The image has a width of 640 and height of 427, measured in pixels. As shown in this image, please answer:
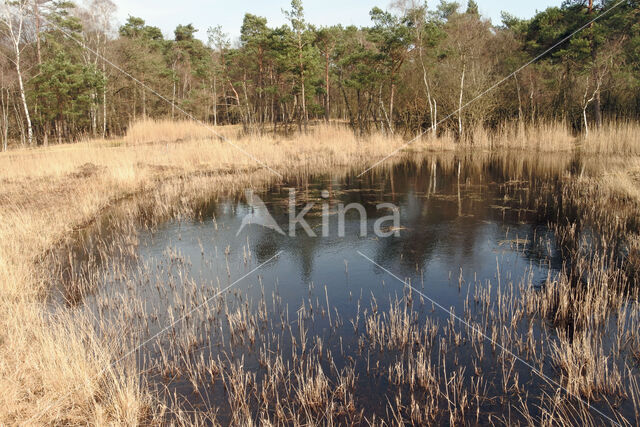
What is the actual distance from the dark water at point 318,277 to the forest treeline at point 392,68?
1291cm

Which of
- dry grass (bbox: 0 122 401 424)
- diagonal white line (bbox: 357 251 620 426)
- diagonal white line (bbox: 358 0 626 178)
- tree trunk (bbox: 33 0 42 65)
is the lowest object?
diagonal white line (bbox: 357 251 620 426)

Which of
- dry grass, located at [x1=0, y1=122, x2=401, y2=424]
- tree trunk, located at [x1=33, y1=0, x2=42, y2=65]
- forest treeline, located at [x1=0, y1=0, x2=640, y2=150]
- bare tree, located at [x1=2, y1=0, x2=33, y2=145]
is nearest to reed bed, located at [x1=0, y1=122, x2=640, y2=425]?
dry grass, located at [x1=0, y1=122, x2=401, y2=424]

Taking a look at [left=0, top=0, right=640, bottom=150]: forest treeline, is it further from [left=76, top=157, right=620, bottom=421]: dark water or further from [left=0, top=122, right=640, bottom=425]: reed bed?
[left=0, top=122, right=640, bottom=425]: reed bed

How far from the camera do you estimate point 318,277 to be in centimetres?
674

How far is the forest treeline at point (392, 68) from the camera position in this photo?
21.1 metres

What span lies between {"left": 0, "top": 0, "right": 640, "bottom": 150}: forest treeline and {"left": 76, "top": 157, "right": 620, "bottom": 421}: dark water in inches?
508

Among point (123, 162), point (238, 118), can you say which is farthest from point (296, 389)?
point (238, 118)

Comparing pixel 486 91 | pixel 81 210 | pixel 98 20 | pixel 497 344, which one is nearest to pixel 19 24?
pixel 98 20

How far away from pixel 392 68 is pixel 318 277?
62.3ft

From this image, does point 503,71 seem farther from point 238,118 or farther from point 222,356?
point 222,356

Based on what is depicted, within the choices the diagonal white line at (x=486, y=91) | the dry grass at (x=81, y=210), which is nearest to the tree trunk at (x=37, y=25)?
the dry grass at (x=81, y=210)

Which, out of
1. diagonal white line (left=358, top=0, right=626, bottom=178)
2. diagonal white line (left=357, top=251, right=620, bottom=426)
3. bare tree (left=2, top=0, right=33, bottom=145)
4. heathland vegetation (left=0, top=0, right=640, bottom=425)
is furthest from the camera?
bare tree (left=2, top=0, right=33, bottom=145)

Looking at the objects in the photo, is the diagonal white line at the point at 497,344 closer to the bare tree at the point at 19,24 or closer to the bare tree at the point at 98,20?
the bare tree at the point at 19,24

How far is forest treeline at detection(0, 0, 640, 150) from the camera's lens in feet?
69.2
